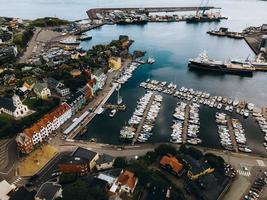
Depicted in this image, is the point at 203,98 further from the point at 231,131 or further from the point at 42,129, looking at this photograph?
the point at 42,129

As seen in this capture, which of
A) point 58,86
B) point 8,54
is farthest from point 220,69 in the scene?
point 8,54

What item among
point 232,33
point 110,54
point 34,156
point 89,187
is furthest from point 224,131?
point 232,33

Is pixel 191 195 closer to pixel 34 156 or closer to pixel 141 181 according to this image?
pixel 141 181

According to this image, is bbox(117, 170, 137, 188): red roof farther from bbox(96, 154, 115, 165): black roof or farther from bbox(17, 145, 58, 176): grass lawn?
bbox(17, 145, 58, 176): grass lawn

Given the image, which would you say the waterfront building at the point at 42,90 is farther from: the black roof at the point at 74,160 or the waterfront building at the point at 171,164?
the waterfront building at the point at 171,164

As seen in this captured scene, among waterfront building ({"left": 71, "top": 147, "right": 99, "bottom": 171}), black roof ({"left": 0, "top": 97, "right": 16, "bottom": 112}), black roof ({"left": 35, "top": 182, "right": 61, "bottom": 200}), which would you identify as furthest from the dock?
black roof ({"left": 0, "top": 97, "right": 16, "bottom": 112})
